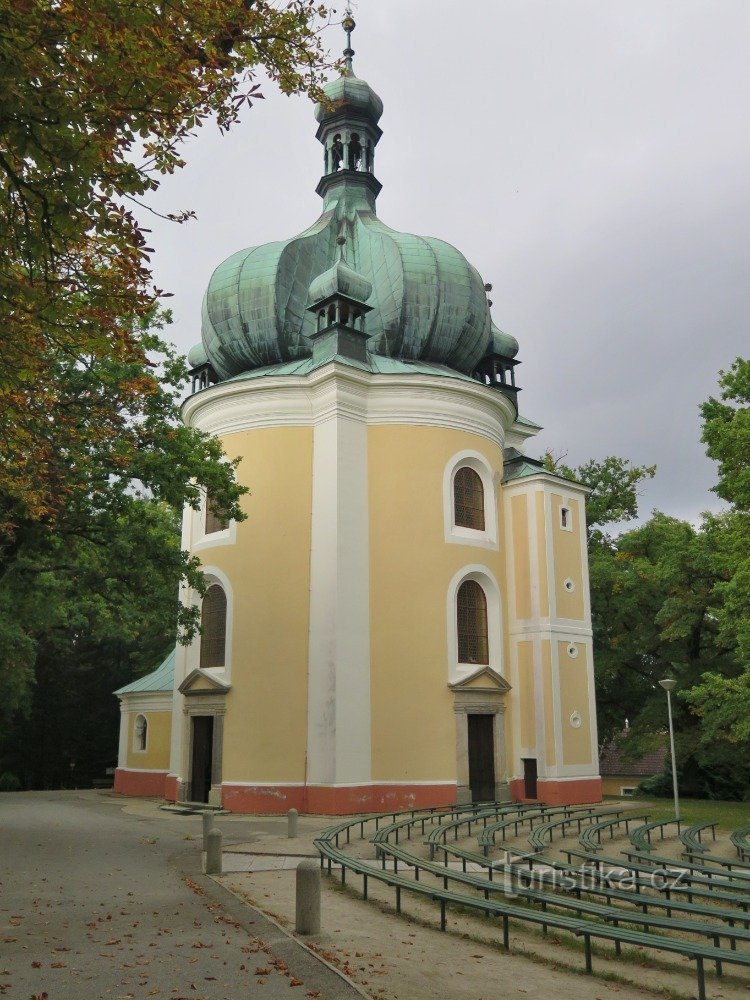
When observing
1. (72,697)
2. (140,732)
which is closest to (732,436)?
(140,732)

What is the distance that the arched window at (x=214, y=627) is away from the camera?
23938 millimetres

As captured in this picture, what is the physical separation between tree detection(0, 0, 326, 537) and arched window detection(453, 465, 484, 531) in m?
17.5

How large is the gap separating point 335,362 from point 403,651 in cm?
751

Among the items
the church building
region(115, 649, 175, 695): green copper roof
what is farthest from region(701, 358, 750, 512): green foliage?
region(115, 649, 175, 695): green copper roof

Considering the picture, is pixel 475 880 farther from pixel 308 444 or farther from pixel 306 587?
pixel 308 444

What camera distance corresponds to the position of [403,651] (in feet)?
73.3

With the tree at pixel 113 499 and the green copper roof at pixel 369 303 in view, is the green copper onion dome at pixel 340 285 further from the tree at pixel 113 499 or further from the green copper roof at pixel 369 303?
the tree at pixel 113 499

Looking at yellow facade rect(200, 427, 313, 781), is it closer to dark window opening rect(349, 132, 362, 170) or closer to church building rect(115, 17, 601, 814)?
church building rect(115, 17, 601, 814)

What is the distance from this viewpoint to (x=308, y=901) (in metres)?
8.47

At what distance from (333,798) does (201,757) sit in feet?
16.4

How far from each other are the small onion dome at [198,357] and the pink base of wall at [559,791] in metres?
15.4

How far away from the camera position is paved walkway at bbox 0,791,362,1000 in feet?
22.4

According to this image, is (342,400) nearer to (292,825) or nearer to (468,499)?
(468,499)

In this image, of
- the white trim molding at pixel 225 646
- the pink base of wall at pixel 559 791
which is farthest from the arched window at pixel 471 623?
the white trim molding at pixel 225 646
